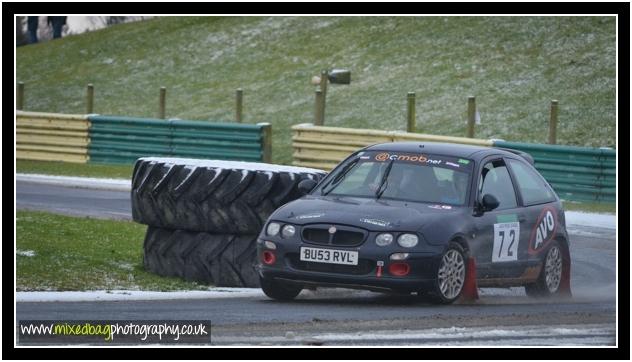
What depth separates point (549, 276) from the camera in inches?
507

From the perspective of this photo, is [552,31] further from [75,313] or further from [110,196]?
[75,313]

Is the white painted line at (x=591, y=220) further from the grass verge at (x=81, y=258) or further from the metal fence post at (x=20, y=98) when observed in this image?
the metal fence post at (x=20, y=98)

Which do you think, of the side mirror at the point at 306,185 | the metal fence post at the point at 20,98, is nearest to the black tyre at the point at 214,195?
the side mirror at the point at 306,185

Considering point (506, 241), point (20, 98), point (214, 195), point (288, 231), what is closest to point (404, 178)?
point (506, 241)

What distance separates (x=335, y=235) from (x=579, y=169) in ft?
42.0

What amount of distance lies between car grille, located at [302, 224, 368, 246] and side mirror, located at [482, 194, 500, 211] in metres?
1.36

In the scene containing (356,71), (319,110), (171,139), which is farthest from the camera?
(356,71)

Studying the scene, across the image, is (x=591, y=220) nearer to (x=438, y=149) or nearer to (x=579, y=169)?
(x=579, y=169)

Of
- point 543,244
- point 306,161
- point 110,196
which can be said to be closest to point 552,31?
point 306,161

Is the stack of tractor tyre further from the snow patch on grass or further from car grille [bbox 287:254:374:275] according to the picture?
the snow patch on grass

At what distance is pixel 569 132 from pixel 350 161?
19306mm

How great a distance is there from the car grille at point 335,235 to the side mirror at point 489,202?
1359 millimetres

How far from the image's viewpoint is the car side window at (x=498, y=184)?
12430 millimetres

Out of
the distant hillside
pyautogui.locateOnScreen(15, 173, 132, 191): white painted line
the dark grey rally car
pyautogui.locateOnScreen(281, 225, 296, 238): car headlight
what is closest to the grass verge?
pyautogui.locateOnScreen(281, 225, 296, 238): car headlight
